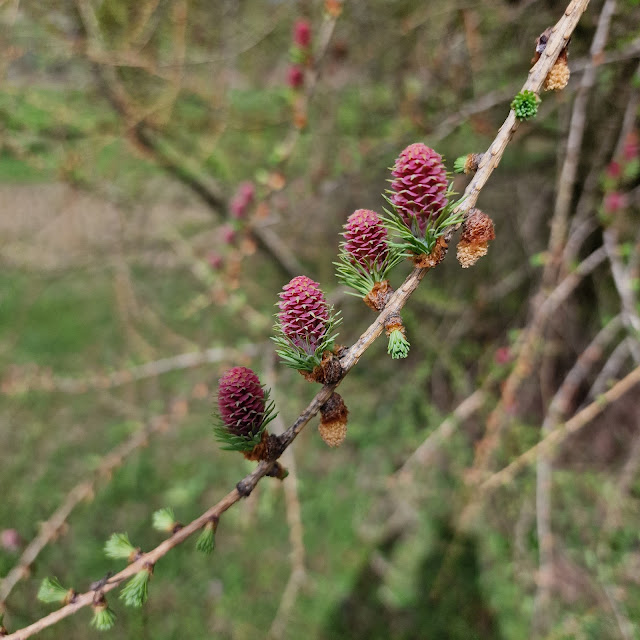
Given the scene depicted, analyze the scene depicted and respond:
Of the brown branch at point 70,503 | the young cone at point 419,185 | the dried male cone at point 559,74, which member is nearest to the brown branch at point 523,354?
the dried male cone at point 559,74

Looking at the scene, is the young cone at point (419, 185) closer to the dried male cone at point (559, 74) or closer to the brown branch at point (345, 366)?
the brown branch at point (345, 366)

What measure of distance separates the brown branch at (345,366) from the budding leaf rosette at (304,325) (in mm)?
40

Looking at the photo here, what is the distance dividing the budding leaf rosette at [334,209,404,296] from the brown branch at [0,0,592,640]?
0.04 meters

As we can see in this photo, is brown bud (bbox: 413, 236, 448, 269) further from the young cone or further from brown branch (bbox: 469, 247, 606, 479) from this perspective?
brown branch (bbox: 469, 247, 606, 479)

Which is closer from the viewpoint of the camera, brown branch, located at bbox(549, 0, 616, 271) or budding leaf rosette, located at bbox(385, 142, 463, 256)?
budding leaf rosette, located at bbox(385, 142, 463, 256)

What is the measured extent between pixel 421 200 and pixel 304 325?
22 cm

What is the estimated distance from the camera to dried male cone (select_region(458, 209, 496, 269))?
0.63m

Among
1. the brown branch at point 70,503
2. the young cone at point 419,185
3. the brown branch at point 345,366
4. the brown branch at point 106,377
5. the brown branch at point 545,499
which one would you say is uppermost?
the brown branch at point 106,377

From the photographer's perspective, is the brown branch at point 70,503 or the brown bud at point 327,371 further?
the brown branch at point 70,503

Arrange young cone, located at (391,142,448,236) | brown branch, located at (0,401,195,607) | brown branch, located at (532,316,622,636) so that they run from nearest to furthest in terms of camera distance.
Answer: young cone, located at (391,142,448,236) → brown branch, located at (0,401,195,607) → brown branch, located at (532,316,622,636)

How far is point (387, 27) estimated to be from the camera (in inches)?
89.7

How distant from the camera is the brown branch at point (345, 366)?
0.62 metres

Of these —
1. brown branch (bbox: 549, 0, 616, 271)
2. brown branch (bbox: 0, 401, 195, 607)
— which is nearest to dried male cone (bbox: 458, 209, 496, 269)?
brown branch (bbox: 549, 0, 616, 271)

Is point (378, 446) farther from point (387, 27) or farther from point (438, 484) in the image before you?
point (387, 27)
